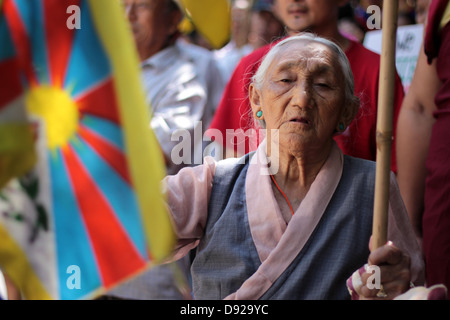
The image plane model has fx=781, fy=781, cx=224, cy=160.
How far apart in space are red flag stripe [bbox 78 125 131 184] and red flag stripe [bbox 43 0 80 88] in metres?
0.13

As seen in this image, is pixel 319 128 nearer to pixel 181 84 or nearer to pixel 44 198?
pixel 44 198

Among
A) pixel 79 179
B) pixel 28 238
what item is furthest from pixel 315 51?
pixel 28 238

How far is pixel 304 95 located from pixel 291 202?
32cm

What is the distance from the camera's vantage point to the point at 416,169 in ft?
8.94

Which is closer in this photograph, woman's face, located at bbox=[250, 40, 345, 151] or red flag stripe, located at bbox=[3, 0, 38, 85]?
red flag stripe, located at bbox=[3, 0, 38, 85]

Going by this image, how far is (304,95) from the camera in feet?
7.51

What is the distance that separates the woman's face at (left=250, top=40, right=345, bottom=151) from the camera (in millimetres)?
2299

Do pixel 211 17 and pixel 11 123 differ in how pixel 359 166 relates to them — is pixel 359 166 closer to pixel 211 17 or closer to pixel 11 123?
pixel 211 17

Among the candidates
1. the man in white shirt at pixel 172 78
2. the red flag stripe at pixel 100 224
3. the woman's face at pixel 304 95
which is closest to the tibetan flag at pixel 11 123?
the red flag stripe at pixel 100 224

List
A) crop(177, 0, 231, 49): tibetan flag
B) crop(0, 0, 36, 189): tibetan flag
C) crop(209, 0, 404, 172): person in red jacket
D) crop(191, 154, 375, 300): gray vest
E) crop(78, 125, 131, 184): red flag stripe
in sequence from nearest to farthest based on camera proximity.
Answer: crop(0, 0, 36, 189): tibetan flag, crop(78, 125, 131, 184): red flag stripe, crop(191, 154, 375, 300): gray vest, crop(177, 0, 231, 49): tibetan flag, crop(209, 0, 404, 172): person in red jacket

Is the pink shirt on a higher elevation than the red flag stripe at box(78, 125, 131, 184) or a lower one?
lower

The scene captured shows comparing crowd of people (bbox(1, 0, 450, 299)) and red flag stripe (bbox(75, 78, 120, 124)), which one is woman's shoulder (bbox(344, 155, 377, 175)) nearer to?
crowd of people (bbox(1, 0, 450, 299))

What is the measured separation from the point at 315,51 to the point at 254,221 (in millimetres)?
549

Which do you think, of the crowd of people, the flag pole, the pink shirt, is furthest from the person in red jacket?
the flag pole
